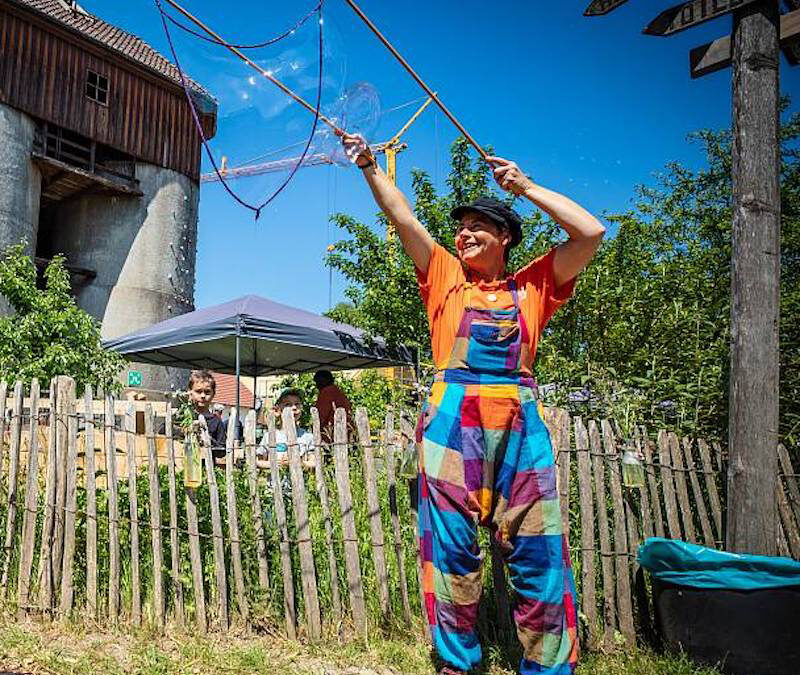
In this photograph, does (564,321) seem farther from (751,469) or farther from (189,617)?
(189,617)

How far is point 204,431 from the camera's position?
3.60 metres

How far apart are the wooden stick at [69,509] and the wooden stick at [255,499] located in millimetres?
941

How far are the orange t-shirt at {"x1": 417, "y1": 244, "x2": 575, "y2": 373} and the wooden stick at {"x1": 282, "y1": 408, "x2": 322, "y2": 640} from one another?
100 centimetres

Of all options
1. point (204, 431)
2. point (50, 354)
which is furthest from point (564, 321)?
point (50, 354)

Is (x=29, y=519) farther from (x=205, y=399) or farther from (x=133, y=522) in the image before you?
(x=205, y=399)

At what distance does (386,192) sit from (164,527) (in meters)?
2.03

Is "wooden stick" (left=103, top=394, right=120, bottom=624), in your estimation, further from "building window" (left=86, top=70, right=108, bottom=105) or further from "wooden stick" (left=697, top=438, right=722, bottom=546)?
"building window" (left=86, top=70, right=108, bottom=105)

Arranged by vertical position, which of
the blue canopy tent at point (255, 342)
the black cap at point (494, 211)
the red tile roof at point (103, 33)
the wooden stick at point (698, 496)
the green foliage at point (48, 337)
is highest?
the red tile roof at point (103, 33)

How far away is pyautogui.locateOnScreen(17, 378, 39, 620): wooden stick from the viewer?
3.64 m

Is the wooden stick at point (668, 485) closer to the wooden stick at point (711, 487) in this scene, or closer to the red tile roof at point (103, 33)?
the wooden stick at point (711, 487)

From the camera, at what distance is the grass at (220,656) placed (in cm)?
299

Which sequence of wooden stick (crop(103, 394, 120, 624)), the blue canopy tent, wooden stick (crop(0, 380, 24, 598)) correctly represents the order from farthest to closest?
the blue canopy tent → wooden stick (crop(0, 380, 24, 598)) → wooden stick (crop(103, 394, 120, 624))

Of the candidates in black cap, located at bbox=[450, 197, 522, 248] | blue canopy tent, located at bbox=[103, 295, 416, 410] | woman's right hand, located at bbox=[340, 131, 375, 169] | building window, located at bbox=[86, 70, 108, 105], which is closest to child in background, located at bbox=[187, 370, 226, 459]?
blue canopy tent, located at bbox=[103, 295, 416, 410]

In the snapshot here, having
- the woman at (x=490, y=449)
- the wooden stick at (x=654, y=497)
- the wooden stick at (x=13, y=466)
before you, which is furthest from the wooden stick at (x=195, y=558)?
the wooden stick at (x=654, y=497)
